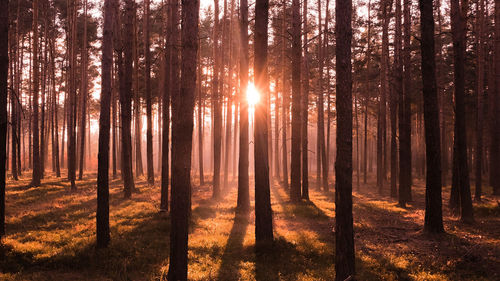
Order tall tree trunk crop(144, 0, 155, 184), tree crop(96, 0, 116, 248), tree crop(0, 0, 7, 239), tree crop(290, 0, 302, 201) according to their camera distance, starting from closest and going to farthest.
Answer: tree crop(96, 0, 116, 248)
tree crop(0, 0, 7, 239)
tree crop(290, 0, 302, 201)
tall tree trunk crop(144, 0, 155, 184)

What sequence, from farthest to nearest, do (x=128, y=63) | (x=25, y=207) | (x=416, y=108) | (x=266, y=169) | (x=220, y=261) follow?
(x=416, y=108)
(x=128, y=63)
(x=25, y=207)
(x=266, y=169)
(x=220, y=261)

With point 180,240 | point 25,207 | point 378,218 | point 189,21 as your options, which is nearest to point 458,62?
point 378,218

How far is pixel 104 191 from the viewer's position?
319 inches

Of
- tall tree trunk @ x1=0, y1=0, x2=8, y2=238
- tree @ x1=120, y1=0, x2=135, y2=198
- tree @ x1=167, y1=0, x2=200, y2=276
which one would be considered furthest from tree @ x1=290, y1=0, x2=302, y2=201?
tall tree trunk @ x1=0, y1=0, x2=8, y2=238

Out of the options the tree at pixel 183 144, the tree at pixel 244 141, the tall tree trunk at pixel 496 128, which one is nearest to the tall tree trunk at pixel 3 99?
the tree at pixel 183 144

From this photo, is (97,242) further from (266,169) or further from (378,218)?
(378,218)

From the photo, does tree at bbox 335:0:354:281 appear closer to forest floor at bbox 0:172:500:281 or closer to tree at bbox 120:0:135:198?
forest floor at bbox 0:172:500:281

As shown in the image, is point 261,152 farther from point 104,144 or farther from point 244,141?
point 244,141

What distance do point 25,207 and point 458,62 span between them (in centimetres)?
1822

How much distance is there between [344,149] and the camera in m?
5.90

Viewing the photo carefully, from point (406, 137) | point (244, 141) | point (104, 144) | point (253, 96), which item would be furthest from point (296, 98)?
point (104, 144)

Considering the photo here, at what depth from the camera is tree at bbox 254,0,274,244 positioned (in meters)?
8.59

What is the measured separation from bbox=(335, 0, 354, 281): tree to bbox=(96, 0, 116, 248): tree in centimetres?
581

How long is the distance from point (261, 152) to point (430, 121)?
5.72 meters
